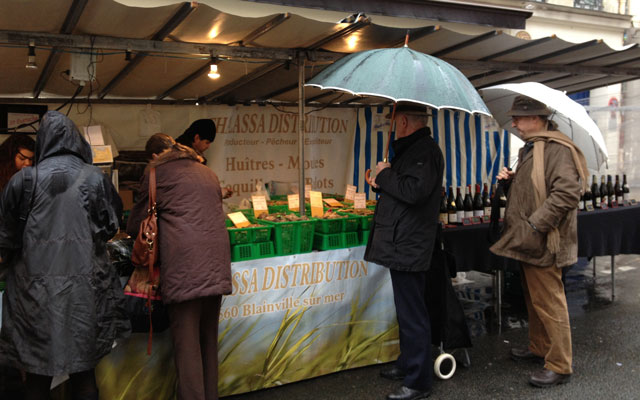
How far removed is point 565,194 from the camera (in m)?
3.67

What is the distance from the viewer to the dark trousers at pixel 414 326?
3.59 metres

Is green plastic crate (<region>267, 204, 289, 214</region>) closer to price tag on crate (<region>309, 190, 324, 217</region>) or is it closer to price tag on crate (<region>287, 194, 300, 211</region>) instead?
price tag on crate (<region>287, 194, 300, 211</region>)

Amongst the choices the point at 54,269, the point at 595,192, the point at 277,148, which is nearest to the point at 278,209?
the point at 54,269

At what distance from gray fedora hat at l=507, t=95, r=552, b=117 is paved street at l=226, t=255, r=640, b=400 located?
6.59 ft

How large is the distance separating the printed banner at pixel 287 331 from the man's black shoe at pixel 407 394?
1.86ft

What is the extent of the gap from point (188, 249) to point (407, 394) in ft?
6.00

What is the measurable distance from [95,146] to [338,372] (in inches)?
121

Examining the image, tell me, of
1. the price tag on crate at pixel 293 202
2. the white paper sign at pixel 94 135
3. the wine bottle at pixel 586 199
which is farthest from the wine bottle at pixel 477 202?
the white paper sign at pixel 94 135

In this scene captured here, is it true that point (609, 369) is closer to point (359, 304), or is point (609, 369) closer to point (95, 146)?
point (359, 304)

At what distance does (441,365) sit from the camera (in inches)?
158

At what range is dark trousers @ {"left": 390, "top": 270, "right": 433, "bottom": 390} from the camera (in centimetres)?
359

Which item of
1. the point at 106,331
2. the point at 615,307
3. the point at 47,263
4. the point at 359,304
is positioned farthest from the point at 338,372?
the point at 615,307

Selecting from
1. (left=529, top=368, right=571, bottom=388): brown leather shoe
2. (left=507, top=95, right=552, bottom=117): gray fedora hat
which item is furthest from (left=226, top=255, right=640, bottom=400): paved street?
(left=507, top=95, right=552, bottom=117): gray fedora hat

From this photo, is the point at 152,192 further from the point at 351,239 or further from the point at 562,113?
the point at 562,113
